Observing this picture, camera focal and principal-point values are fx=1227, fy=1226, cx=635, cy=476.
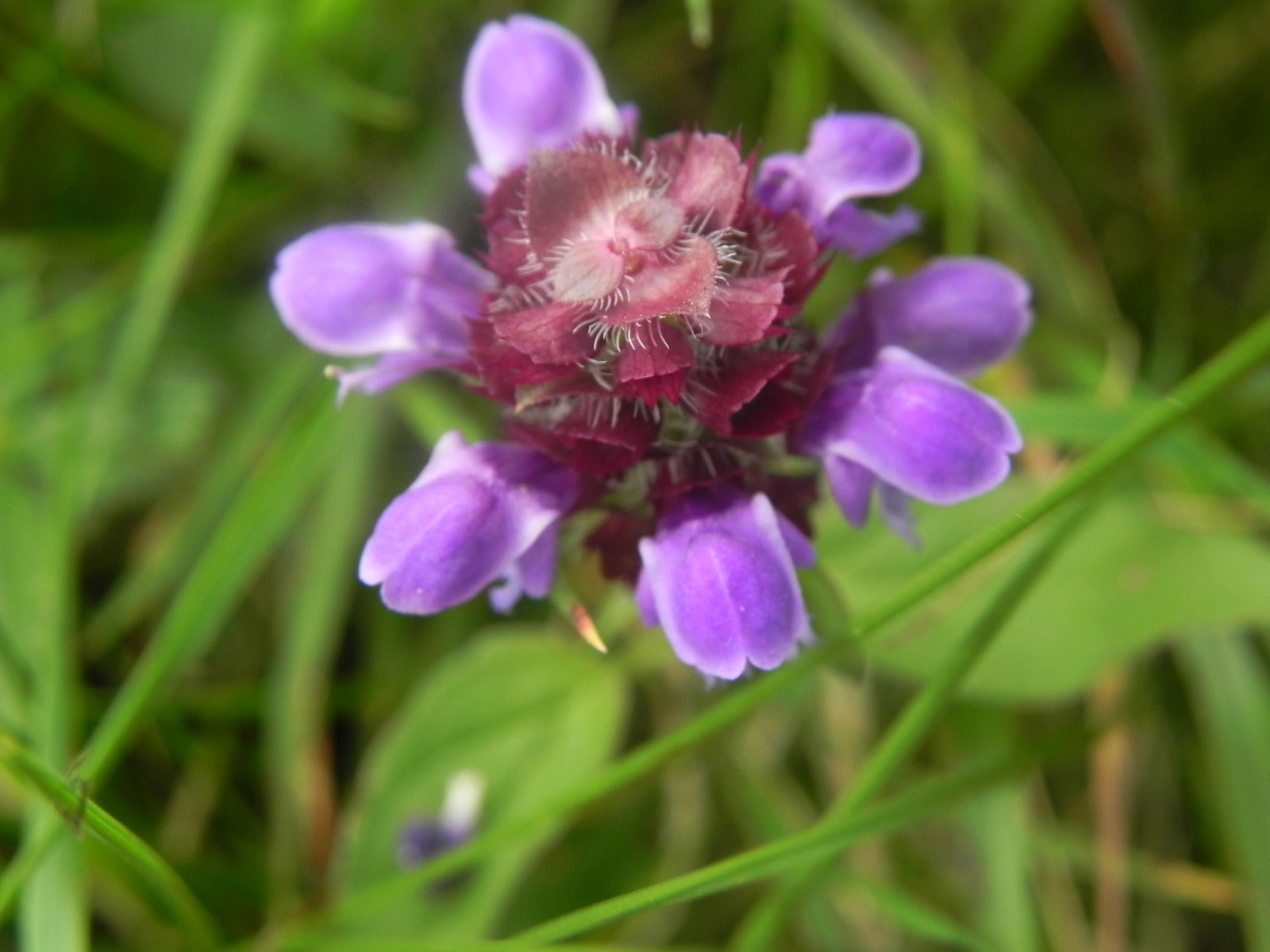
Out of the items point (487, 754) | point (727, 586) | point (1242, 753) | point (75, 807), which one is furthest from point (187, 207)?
point (1242, 753)

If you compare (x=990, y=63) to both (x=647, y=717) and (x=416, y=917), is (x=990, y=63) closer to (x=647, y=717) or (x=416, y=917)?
(x=647, y=717)

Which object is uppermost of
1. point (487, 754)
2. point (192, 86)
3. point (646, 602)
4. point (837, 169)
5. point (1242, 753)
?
point (192, 86)

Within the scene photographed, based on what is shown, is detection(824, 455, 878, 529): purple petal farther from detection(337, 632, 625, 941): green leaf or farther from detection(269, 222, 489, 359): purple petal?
detection(337, 632, 625, 941): green leaf

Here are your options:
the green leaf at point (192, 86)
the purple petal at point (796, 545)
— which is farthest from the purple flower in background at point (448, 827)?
the green leaf at point (192, 86)

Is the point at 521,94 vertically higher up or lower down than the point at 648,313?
higher up

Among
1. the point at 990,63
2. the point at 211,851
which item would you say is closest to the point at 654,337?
the point at 211,851

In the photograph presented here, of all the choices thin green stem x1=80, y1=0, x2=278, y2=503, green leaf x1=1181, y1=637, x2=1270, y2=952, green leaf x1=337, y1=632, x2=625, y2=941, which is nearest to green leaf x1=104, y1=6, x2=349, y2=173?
thin green stem x1=80, y1=0, x2=278, y2=503

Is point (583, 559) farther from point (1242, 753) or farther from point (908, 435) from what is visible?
point (1242, 753)
